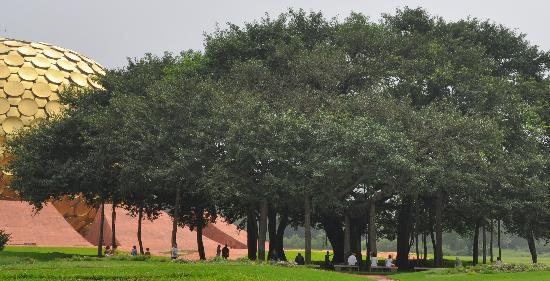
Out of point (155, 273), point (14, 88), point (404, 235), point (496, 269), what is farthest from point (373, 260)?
point (14, 88)

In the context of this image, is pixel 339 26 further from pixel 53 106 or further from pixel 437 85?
pixel 53 106

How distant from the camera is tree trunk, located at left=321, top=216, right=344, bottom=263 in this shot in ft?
128

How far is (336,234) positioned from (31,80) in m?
24.7

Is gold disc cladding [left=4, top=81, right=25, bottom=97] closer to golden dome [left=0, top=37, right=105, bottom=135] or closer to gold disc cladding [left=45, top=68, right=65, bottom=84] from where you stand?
golden dome [left=0, top=37, right=105, bottom=135]

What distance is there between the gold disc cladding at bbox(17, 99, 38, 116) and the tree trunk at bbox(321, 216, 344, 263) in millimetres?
22443

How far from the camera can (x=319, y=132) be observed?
28859 mm

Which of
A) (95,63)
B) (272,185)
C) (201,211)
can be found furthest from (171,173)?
(95,63)

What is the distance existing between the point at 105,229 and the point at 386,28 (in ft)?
79.4

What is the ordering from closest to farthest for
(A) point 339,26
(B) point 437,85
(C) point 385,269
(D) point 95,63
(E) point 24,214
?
1. (C) point 385,269
2. (B) point 437,85
3. (A) point 339,26
4. (E) point 24,214
5. (D) point 95,63

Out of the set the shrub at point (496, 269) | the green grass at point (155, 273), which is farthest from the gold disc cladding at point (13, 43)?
the shrub at point (496, 269)

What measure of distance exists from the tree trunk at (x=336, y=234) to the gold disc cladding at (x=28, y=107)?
22.4 m

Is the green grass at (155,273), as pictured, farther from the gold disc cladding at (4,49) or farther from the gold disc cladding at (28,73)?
the gold disc cladding at (4,49)

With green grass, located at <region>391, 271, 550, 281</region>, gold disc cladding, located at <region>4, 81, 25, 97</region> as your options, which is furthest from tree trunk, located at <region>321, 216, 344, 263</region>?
gold disc cladding, located at <region>4, 81, 25, 97</region>

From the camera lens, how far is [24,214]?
46750 millimetres
